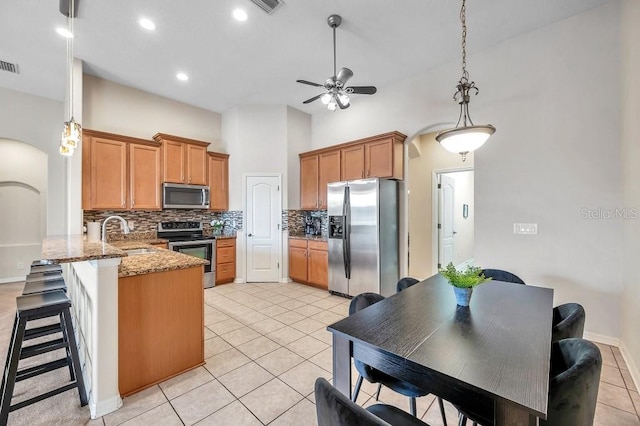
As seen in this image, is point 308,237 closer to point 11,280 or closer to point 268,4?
point 268,4

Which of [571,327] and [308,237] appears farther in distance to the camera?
[308,237]

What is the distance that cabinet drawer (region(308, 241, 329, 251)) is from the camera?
186 inches

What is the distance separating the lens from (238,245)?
529cm

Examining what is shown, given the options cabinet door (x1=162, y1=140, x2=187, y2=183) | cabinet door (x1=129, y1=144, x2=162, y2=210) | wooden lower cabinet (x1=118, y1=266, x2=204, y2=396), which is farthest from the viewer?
cabinet door (x1=162, y1=140, x2=187, y2=183)

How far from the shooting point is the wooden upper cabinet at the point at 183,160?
4.70 metres

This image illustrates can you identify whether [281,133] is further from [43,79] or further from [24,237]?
[24,237]

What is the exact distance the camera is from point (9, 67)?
3922mm

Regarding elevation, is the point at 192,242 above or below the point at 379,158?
below

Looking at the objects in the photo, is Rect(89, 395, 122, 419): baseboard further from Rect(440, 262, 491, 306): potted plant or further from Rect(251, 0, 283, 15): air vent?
Rect(251, 0, 283, 15): air vent

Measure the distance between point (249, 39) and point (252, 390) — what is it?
370 cm

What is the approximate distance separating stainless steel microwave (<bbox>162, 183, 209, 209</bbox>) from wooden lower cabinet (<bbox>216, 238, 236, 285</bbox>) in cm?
76

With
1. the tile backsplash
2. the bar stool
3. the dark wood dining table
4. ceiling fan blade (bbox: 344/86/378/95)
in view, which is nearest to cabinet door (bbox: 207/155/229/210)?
the tile backsplash

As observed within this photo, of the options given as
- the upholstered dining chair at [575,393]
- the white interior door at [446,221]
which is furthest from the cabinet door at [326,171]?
the upholstered dining chair at [575,393]

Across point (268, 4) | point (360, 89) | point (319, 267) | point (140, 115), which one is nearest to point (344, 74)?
point (360, 89)
